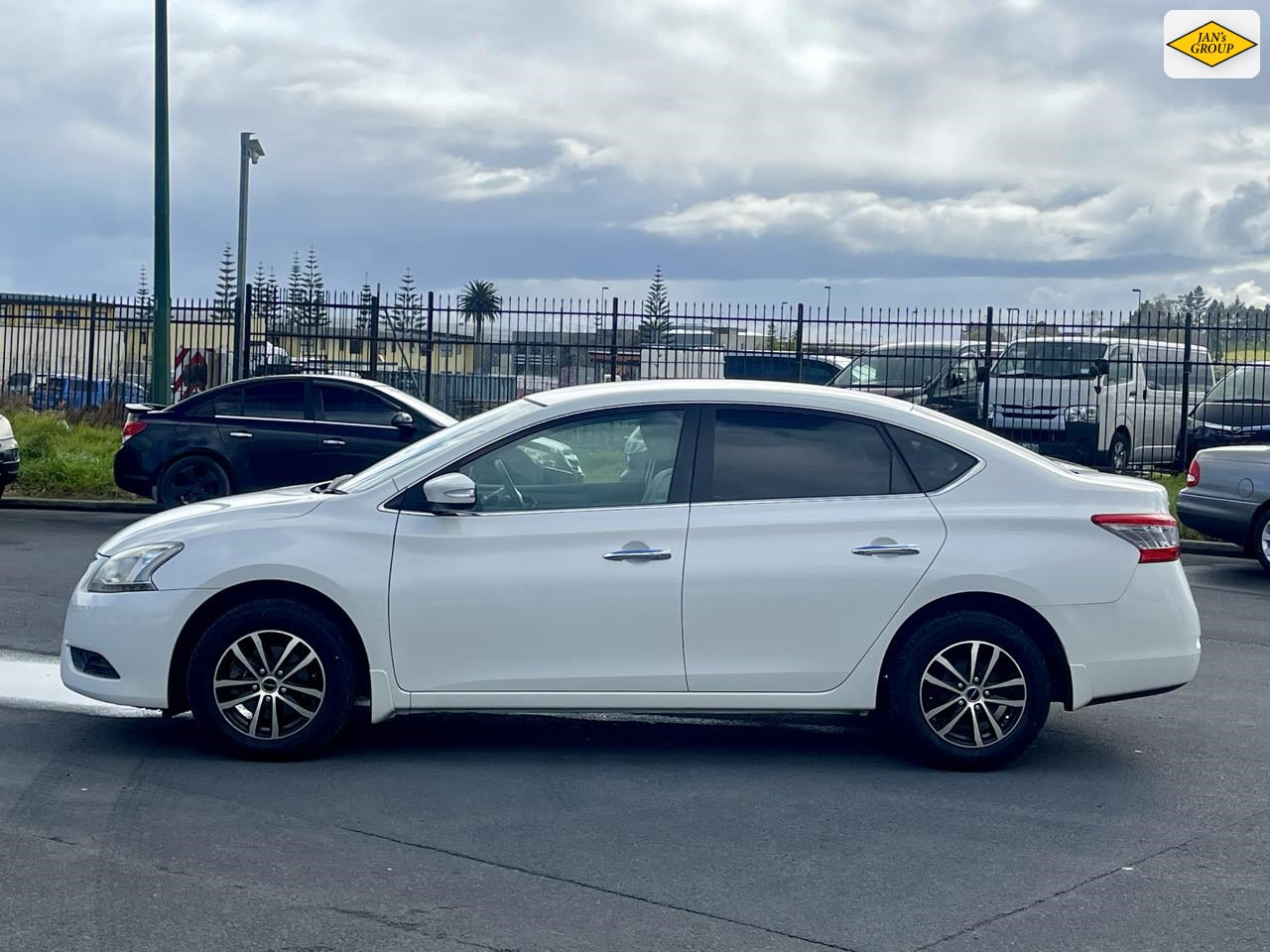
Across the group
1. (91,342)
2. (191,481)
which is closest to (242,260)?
(91,342)

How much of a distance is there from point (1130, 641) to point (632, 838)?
90.7 inches

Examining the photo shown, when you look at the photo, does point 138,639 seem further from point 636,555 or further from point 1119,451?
point 1119,451

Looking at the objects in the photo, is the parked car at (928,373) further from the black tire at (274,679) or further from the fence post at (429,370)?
the black tire at (274,679)

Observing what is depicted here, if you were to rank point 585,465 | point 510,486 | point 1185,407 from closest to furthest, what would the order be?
point 510,486 < point 585,465 < point 1185,407

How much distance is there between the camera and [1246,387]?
20.8 m

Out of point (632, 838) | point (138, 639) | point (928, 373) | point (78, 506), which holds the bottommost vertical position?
point (632, 838)

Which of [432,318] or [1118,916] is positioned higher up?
[432,318]

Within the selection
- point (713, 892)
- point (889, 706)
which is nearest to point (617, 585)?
point (889, 706)

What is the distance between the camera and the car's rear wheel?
1356cm

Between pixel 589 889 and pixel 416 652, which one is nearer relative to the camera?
pixel 589 889

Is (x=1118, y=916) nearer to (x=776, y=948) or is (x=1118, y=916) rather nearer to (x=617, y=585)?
(x=776, y=948)

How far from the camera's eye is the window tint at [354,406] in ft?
50.3

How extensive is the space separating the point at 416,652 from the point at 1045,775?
103 inches

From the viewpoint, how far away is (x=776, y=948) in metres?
4.34
